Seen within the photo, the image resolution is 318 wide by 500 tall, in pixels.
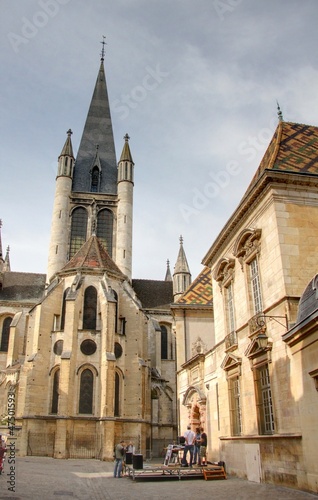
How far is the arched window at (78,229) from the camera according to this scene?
42.9 meters

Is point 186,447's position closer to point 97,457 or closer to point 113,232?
point 97,457

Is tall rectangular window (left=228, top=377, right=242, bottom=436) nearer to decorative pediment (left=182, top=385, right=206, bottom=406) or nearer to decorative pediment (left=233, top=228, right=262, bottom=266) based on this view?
decorative pediment (left=182, top=385, right=206, bottom=406)

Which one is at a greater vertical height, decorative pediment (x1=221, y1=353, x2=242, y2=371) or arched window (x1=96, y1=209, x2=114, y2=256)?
arched window (x1=96, y1=209, x2=114, y2=256)

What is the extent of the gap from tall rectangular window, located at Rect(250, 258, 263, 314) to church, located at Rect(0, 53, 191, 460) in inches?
639

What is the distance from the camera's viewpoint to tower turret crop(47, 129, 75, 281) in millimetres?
41594

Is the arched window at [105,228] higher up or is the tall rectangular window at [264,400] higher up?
the arched window at [105,228]

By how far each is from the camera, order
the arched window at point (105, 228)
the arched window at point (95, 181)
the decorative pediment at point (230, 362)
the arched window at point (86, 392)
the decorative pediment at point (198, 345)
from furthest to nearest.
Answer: the arched window at point (95, 181) < the arched window at point (105, 228) < the arched window at point (86, 392) < the decorative pediment at point (198, 345) < the decorative pediment at point (230, 362)

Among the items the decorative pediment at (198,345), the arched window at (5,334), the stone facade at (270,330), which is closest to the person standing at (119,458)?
the stone facade at (270,330)

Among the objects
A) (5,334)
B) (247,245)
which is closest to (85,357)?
(5,334)

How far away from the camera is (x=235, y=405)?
14.2 metres

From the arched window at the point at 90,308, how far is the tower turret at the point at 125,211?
1121cm

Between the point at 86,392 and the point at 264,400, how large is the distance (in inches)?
702

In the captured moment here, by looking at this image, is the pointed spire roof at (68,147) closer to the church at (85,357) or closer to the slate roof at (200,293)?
the church at (85,357)

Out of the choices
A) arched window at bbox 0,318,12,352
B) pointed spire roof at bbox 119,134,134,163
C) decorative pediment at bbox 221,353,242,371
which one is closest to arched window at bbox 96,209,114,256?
pointed spire roof at bbox 119,134,134,163
